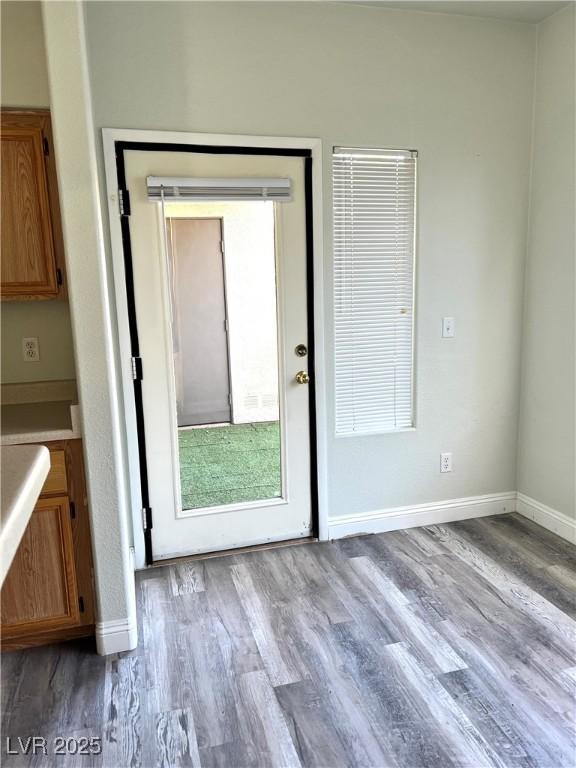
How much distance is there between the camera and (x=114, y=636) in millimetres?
2088

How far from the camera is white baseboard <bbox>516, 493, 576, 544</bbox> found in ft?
9.66

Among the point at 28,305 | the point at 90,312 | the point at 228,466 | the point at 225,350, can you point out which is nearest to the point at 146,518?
the point at 228,466

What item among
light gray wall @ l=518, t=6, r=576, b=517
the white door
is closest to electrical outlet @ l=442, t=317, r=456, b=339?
light gray wall @ l=518, t=6, r=576, b=517

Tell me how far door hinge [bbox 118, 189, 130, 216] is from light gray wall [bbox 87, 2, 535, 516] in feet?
0.96

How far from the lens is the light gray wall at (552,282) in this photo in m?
2.79

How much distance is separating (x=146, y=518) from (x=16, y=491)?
6.50 feet

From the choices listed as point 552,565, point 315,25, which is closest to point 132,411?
point 315,25

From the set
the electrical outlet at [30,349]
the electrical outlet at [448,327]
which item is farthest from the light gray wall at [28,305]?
the electrical outlet at [448,327]

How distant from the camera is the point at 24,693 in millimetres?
1893

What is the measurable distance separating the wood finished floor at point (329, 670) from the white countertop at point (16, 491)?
113 centimetres

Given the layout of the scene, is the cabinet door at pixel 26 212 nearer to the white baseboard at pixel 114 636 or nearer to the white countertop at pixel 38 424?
the white countertop at pixel 38 424

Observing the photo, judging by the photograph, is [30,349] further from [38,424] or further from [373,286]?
[373,286]

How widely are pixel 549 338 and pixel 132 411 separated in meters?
2.28

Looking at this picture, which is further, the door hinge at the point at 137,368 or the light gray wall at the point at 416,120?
the door hinge at the point at 137,368
